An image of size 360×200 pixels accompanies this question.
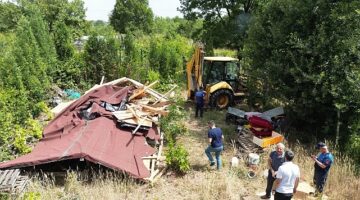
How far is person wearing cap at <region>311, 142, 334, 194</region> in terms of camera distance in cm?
763

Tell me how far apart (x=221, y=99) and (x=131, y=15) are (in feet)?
109

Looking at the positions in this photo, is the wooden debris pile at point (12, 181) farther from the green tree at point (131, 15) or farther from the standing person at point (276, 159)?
the green tree at point (131, 15)

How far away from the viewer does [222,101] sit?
554 inches

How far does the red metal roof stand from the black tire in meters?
3.69

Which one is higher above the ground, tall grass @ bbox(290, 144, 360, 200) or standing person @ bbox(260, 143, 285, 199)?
standing person @ bbox(260, 143, 285, 199)

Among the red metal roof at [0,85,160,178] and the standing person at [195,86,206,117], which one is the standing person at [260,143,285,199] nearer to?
the red metal roof at [0,85,160,178]

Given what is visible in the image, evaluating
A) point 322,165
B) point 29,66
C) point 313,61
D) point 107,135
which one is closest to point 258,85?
point 313,61

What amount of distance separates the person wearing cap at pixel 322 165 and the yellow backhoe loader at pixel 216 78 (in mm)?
6288

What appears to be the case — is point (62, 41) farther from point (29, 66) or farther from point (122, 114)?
point (122, 114)

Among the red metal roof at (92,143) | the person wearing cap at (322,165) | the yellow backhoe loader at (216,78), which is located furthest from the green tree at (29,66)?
the person wearing cap at (322,165)

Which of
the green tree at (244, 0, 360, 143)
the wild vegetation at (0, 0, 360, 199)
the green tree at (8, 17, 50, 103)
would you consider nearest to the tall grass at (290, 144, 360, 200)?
the wild vegetation at (0, 0, 360, 199)

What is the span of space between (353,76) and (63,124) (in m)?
8.68

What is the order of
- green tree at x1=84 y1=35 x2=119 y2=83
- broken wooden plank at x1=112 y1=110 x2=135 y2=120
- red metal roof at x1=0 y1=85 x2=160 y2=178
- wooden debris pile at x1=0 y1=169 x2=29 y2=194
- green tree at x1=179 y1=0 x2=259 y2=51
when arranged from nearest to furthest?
wooden debris pile at x1=0 y1=169 x2=29 y2=194
red metal roof at x1=0 y1=85 x2=160 y2=178
broken wooden plank at x1=112 y1=110 x2=135 y2=120
green tree at x1=84 y1=35 x2=119 y2=83
green tree at x1=179 y1=0 x2=259 y2=51

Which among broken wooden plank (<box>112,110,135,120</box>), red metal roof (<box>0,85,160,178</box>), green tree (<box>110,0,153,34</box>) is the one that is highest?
green tree (<box>110,0,153,34</box>)
